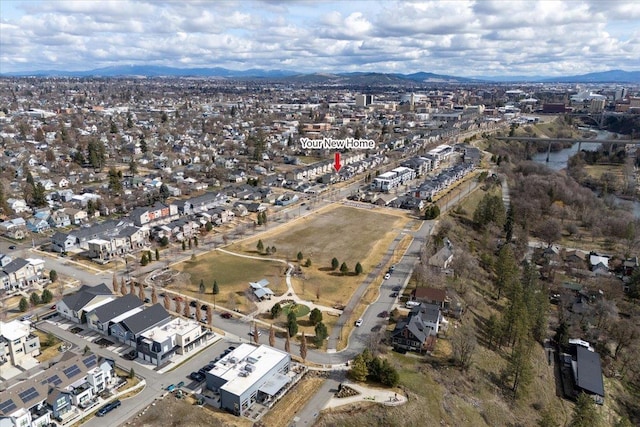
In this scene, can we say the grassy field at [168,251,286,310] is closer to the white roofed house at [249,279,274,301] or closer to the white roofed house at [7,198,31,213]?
the white roofed house at [249,279,274,301]

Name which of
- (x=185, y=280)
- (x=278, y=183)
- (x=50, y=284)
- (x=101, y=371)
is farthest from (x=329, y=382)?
(x=278, y=183)

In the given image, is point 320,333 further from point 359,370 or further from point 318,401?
point 318,401

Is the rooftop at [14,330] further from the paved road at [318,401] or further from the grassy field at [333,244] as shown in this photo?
the grassy field at [333,244]

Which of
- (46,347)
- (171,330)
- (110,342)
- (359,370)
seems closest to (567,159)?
(359,370)

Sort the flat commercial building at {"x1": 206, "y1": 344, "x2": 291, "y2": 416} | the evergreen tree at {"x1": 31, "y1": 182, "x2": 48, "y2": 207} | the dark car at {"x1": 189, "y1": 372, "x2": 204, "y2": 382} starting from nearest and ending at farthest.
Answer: the flat commercial building at {"x1": 206, "y1": 344, "x2": 291, "y2": 416} → the dark car at {"x1": 189, "y1": 372, "x2": 204, "y2": 382} → the evergreen tree at {"x1": 31, "y1": 182, "x2": 48, "y2": 207}

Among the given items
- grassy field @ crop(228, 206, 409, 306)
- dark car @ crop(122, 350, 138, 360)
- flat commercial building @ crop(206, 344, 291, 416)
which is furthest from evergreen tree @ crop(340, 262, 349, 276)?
dark car @ crop(122, 350, 138, 360)

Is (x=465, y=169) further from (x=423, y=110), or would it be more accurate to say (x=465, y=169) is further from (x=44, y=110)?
(x=44, y=110)

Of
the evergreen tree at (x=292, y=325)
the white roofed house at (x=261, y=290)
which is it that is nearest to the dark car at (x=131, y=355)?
the evergreen tree at (x=292, y=325)
